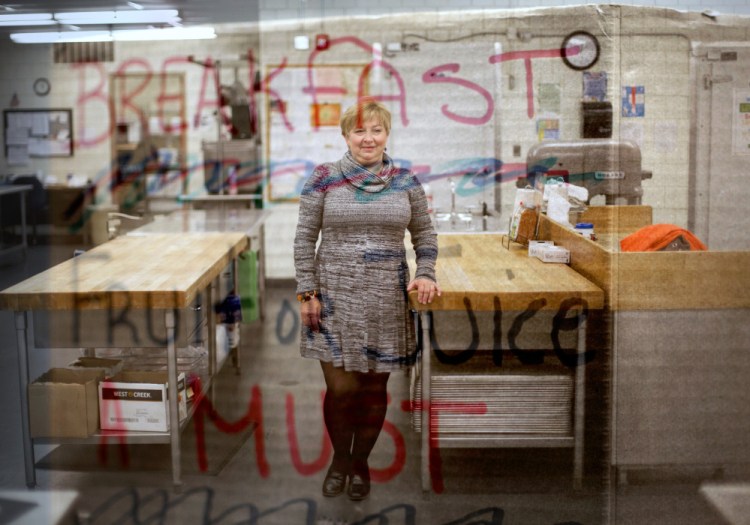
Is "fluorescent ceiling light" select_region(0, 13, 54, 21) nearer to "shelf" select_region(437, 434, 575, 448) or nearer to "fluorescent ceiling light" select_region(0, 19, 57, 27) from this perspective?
"fluorescent ceiling light" select_region(0, 19, 57, 27)

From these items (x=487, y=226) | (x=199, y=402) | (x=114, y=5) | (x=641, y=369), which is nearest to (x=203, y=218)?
(x=199, y=402)

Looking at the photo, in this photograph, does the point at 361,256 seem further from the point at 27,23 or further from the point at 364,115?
the point at 27,23

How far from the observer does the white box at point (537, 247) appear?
3.61 metres

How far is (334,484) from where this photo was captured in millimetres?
3043

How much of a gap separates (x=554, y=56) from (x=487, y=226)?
103 centimetres

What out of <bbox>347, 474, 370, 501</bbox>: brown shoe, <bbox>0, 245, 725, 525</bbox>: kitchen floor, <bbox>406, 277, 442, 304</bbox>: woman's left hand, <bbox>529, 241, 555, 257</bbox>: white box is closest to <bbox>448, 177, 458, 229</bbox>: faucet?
<bbox>529, 241, 555, 257</bbox>: white box

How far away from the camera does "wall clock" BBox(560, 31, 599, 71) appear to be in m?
2.99

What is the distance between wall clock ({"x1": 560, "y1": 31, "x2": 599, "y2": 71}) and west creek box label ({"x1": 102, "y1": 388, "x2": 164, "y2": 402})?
2.00 meters

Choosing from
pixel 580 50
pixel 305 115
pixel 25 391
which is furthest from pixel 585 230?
pixel 25 391

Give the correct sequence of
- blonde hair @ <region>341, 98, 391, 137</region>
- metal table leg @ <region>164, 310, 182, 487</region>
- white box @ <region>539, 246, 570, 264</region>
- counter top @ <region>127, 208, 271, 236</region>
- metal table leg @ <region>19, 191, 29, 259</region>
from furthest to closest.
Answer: counter top @ <region>127, 208, 271, 236</region> → white box @ <region>539, 246, 570, 264</region> → metal table leg @ <region>164, 310, 182, 487</region> → metal table leg @ <region>19, 191, 29, 259</region> → blonde hair @ <region>341, 98, 391, 137</region>

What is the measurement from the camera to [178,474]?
3.22m

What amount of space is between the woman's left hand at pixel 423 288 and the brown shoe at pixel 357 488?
0.70 meters

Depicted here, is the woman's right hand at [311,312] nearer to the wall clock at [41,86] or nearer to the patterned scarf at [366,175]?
the patterned scarf at [366,175]

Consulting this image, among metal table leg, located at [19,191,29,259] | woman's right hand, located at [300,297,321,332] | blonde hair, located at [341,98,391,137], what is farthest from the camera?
metal table leg, located at [19,191,29,259]
